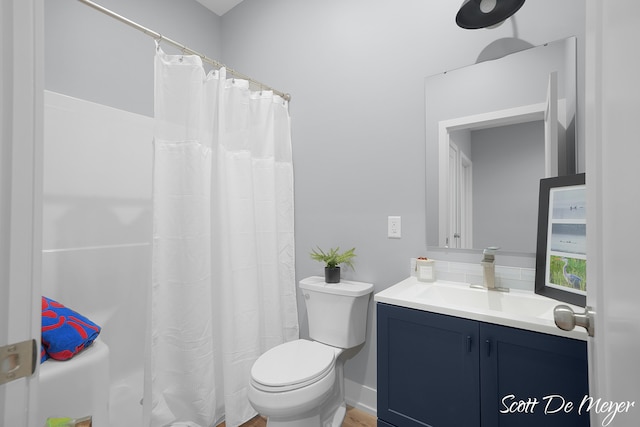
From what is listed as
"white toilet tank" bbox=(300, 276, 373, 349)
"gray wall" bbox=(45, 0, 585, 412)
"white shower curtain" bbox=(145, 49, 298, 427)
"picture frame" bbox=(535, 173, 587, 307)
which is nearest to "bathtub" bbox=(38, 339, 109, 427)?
"white shower curtain" bbox=(145, 49, 298, 427)

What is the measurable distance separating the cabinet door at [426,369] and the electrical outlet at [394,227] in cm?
55

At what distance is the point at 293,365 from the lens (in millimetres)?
1481

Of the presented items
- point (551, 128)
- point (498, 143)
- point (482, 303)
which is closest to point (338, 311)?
point (482, 303)

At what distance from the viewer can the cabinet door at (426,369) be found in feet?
3.71

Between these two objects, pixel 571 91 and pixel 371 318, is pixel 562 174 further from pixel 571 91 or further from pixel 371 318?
pixel 371 318

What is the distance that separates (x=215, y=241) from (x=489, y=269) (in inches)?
56.3

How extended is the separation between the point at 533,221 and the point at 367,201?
2.78 feet

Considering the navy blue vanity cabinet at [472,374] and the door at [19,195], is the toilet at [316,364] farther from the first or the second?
the door at [19,195]

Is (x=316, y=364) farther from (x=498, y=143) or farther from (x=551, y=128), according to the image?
(x=551, y=128)

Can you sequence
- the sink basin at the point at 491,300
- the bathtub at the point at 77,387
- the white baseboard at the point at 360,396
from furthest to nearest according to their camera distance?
1. the white baseboard at the point at 360,396
2. the sink basin at the point at 491,300
3. the bathtub at the point at 77,387

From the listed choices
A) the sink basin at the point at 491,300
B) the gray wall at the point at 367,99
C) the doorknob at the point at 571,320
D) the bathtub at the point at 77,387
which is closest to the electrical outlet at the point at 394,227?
the gray wall at the point at 367,99

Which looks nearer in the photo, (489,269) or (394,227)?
(489,269)

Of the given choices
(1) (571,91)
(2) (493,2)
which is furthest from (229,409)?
(2) (493,2)

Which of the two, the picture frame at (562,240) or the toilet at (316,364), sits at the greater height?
the picture frame at (562,240)
